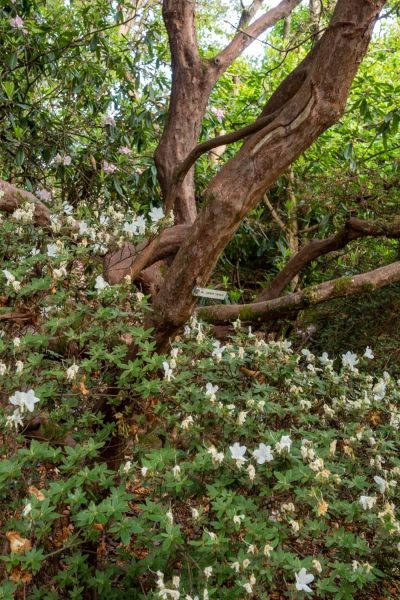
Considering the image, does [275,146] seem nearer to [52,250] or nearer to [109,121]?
[52,250]

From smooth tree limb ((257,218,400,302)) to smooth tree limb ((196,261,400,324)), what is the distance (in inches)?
17.6

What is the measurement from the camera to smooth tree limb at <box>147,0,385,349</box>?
107 inches

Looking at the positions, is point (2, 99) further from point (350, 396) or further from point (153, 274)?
point (350, 396)

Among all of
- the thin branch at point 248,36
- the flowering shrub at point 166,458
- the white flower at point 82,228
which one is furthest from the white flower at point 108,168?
the white flower at point 82,228

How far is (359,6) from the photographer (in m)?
2.72

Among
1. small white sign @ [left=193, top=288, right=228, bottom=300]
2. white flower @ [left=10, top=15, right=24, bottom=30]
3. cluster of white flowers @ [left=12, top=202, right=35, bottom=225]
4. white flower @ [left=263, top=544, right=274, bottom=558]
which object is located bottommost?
white flower @ [left=263, top=544, right=274, bottom=558]

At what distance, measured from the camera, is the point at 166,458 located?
2.42 metres

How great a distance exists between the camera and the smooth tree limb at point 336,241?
4457mm

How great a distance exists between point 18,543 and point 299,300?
1920 mm

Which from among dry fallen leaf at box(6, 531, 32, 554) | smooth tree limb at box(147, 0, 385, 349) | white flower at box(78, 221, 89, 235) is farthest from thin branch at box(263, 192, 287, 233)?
dry fallen leaf at box(6, 531, 32, 554)

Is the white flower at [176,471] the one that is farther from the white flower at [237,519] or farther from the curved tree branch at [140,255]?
the curved tree branch at [140,255]

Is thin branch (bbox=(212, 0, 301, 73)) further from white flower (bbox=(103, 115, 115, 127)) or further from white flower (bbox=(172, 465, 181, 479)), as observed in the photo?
white flower (bbox=(172, 465, 181, 479))

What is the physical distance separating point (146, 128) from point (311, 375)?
125 inches

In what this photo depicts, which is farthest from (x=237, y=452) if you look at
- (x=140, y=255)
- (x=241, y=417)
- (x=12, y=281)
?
(x=140, y=255)
